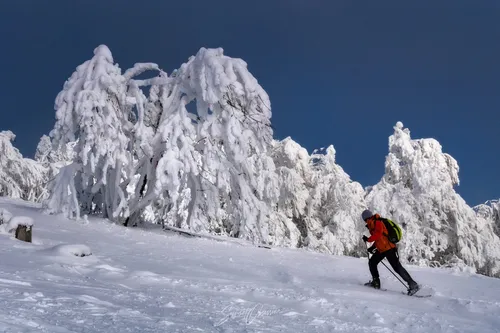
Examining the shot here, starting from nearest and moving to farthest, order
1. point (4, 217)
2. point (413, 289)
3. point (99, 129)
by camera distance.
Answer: point (413, 289) → point (4, 217) → point (99, 129)

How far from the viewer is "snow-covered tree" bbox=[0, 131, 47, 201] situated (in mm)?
27531

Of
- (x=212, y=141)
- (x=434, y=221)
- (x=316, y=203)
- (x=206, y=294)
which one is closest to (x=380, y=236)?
(x=206, y=294)

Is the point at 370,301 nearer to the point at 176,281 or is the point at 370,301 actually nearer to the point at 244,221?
the point at 176,281

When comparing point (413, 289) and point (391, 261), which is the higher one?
point (391, 261)

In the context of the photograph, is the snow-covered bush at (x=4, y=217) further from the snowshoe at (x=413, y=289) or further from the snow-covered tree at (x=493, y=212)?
the snow-covered tree at (x=493, y=212)

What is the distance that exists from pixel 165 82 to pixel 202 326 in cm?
1031

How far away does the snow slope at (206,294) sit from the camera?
360 cm

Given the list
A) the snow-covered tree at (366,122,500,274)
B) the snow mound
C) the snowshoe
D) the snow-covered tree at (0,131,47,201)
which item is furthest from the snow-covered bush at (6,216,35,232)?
the snow-covered tree at (0,131,47,201)

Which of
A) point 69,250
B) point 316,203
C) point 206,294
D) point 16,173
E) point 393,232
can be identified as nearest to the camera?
point 206,294

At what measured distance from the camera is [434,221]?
828 inches

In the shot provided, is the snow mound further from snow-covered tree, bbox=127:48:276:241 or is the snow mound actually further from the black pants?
snow-covered tree, bbox=127:48:276:241

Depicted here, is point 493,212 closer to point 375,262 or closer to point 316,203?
point 316,203

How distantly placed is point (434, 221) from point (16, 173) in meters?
23.1

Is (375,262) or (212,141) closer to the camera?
(375,262)
